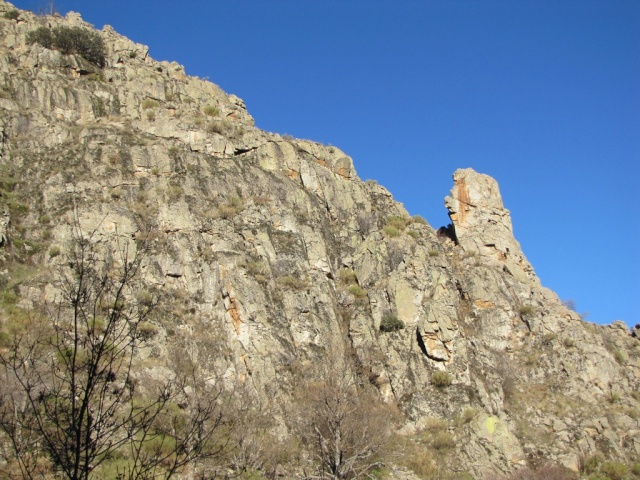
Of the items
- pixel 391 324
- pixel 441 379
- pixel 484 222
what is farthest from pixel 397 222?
pixel 441 379

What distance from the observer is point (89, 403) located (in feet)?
57.6

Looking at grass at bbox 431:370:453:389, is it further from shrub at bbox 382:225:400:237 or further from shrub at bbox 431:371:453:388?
shrub at bbox 382:225:400:237

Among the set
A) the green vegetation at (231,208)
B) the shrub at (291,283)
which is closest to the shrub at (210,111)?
the green vegetation at (231,208)

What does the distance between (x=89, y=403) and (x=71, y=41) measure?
1324 inches

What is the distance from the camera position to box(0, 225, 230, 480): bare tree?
6.32 meters

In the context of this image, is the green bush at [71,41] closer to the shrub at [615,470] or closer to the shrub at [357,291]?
the shrub at [357,291]

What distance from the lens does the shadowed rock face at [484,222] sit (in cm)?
3834

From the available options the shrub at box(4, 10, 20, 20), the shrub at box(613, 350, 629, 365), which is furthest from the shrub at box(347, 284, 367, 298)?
the shrub at box(4, 10, 20, 20)

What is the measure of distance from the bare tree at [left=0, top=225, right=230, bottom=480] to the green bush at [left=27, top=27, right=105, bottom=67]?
2155 cm

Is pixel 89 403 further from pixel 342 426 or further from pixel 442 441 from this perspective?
pixel 442 441

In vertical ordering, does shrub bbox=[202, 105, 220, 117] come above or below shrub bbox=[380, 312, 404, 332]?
above

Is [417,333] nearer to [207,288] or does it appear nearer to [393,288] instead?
[393,288]

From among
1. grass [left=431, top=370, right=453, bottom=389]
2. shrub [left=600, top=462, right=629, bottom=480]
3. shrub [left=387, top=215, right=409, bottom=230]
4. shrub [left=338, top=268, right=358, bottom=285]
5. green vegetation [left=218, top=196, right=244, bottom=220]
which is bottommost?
shrub [left=600, top=462, right=629, bottom=480]

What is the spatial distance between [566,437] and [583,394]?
341 cm
